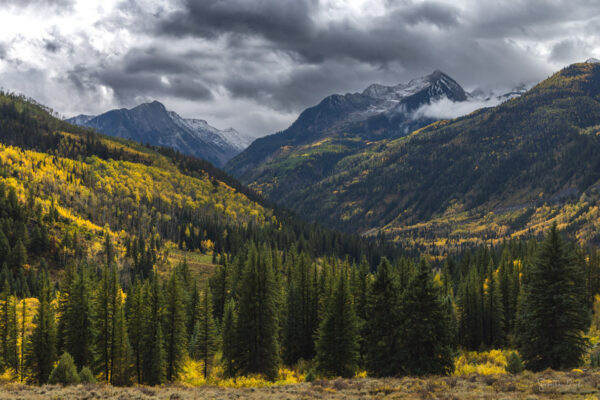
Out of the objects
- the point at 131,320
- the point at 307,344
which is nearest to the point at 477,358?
the point at 307,344

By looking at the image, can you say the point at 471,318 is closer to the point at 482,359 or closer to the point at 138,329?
the point at 482,359

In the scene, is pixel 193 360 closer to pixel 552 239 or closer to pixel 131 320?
pixel 131 320

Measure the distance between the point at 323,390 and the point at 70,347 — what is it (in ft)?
123

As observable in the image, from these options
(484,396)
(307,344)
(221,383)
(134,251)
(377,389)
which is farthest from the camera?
(134,251)

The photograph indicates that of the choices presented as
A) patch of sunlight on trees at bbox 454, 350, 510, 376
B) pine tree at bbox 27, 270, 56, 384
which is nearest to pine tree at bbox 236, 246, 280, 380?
patch of sunlight on trees at bbox 454, 350, 510, 376

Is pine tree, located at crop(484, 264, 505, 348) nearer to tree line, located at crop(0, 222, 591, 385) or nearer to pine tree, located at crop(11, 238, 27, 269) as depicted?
tree line, located at crop(0, 222, 591, 385)

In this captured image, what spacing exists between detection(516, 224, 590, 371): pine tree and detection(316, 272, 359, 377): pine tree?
16.5 metres

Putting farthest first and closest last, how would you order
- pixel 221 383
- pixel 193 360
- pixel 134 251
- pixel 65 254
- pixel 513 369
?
pixel 134 251, pixel 65 254, pixel 193 360, pixel 221 383, pixel 513 369

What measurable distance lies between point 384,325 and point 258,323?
51.3 feet

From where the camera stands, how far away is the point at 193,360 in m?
69.6

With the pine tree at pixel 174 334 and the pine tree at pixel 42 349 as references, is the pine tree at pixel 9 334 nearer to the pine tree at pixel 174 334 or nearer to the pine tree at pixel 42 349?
the pine tree at pixel 42 349

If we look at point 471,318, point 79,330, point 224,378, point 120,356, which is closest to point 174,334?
point 120,356

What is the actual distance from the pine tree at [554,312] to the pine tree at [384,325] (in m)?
11.3

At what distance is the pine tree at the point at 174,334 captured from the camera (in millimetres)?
53781
